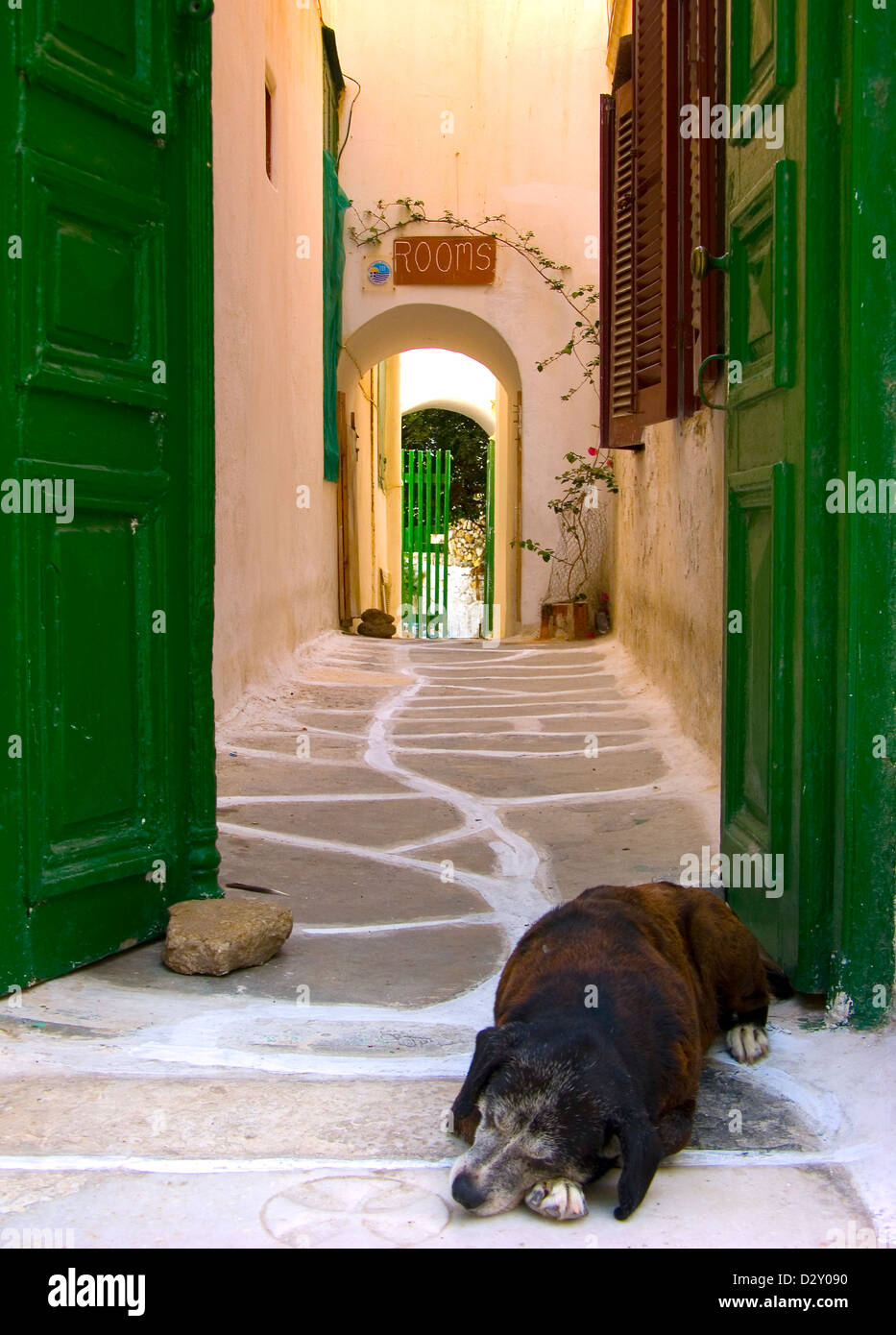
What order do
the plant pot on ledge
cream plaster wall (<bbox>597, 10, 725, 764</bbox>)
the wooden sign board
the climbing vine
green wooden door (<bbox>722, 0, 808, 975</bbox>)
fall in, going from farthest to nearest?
the wooden sign board
the climbing vine
the plant pot on ledge
cream plaster wall (<bbox>597, 10, 725, 764</bbox>)
green wooden door (<bbox>722, 0, 808, 975</bbox>)

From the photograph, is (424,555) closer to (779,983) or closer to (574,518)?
(574,518)

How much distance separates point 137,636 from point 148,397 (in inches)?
23.2

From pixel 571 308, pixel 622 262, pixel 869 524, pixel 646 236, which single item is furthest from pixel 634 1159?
pixel 571 308

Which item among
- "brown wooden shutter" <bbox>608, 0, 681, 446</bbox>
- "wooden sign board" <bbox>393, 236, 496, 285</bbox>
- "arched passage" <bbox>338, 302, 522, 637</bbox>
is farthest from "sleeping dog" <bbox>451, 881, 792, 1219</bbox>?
"wooden sign board" <bbox>393, 236, 496, 285</bbox>

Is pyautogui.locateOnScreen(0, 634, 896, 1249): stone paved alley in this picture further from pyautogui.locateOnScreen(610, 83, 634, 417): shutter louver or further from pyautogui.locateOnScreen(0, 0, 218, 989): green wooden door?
pyautogui.locateOnScreen(610, 83, 634, 417): shutter louver

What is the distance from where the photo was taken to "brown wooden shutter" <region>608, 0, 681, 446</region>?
661 cm

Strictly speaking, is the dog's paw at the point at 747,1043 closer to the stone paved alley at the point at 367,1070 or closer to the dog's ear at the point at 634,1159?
the stone paved alley at the point at 367,1070

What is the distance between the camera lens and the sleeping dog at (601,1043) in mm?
1939

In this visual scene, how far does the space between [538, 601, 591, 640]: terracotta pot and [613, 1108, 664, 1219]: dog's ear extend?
32.5 feet

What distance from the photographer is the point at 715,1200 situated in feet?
6.68

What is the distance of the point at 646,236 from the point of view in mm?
7578

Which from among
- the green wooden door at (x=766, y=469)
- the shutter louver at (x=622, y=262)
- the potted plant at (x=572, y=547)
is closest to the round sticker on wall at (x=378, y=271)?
the potted plant at (x=572, y=547)

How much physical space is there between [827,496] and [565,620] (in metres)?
9.06
